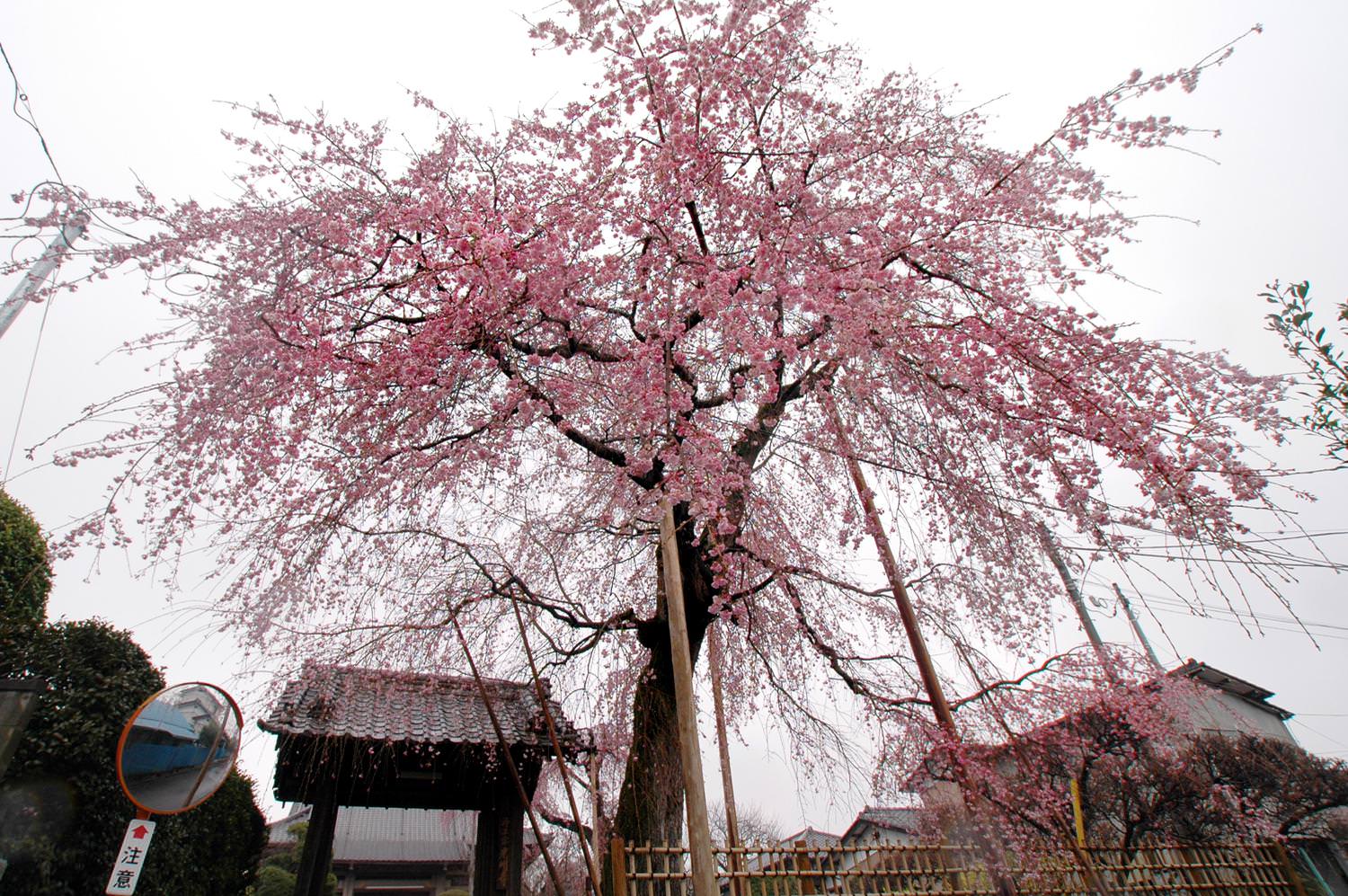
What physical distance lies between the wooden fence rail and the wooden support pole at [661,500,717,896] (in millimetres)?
1921

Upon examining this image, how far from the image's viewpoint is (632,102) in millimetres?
4219

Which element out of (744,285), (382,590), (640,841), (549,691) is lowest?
(640,841)

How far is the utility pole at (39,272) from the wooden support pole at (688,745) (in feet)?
17.1

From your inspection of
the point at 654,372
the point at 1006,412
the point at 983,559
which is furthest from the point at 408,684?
the point at 1006,412

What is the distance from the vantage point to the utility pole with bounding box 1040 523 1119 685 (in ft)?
14.8

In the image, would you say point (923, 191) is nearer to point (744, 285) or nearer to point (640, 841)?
point (744, 285)

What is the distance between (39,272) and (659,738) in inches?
251

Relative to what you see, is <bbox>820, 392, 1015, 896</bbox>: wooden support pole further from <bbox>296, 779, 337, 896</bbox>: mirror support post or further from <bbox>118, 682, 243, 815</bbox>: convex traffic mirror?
<bbox>296, 779, 337, 896</bbox>: mirror support post

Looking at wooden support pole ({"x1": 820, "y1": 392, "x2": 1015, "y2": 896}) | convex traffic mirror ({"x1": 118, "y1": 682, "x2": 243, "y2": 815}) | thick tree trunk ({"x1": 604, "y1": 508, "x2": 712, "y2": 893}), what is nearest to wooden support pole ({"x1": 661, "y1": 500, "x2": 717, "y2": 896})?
thick tree trunk ({"x1": 604, "y1": 508, "x2": 712, "y2": 893})

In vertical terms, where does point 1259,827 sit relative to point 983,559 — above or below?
below

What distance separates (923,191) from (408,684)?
680 cm

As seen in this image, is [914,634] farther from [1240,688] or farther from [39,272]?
[1240,688]

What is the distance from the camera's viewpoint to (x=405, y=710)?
6.07 metres

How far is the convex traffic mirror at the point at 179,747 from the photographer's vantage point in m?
2.79
